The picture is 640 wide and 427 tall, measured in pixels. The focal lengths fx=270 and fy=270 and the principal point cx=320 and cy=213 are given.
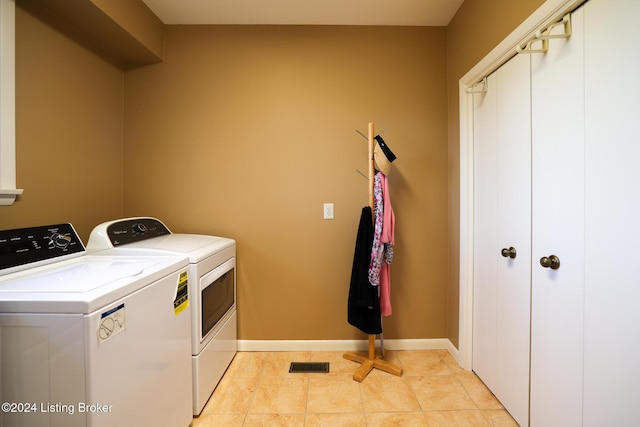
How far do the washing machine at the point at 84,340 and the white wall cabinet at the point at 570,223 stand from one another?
1.70 m

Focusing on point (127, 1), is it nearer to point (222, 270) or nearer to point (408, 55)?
point (222, 270)

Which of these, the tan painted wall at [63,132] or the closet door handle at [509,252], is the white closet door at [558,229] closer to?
the closet door handle at [509,252]

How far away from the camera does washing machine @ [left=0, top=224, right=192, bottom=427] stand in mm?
812

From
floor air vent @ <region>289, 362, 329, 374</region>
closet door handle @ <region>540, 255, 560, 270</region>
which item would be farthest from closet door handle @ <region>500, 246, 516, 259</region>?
floor air vent @ <region>289, 362, 329, 374</region>

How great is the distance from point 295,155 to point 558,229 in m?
1.65

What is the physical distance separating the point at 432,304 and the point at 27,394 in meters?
2.25

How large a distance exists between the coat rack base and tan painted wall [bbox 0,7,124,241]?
Answer: 6.77 feet

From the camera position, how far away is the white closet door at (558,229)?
3.49 feet

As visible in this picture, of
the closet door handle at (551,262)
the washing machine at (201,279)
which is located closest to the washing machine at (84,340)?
the washing machine at (201,279)

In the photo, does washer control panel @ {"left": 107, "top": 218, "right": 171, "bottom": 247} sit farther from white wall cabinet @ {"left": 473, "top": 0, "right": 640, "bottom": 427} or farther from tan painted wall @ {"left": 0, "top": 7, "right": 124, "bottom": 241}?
white wall cabinet @ {"left": 473, "top": 0, "right": 640, "bottom": 427}

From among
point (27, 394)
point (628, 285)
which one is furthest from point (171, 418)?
point (628, 285)

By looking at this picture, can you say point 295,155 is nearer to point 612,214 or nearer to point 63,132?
point 63,132

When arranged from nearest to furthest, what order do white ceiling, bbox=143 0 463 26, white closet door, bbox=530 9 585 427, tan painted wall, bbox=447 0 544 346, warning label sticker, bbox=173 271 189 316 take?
white closet door, bbox=530 9 585 427, warning label sticker, bbox=173 271 189 316, tan painted wall, bbox=447 0 544 346, white ceiling, bbox=143 0 463 26

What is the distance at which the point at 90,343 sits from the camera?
82 cm
